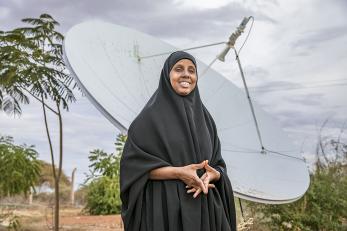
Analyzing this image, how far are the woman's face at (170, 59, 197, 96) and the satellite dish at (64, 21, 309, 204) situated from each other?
2.18 m

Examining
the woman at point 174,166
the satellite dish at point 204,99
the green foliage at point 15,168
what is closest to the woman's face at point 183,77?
the woman at point 174,166

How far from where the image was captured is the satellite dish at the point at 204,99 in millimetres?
5449

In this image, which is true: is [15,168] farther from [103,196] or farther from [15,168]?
[103,196]

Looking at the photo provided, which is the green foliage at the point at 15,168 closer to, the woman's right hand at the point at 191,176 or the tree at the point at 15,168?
the tree at the point at 15,168

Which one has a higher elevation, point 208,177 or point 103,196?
point 103,196

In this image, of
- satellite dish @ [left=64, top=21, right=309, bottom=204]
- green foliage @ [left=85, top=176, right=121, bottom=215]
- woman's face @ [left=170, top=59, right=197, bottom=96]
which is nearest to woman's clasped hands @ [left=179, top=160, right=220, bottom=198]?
woman's face @ [left=170, top=59, right=197, bottom=96]

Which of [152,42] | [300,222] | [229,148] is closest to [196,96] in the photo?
[229,148]

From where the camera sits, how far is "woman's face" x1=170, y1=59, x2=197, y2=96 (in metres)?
2.76

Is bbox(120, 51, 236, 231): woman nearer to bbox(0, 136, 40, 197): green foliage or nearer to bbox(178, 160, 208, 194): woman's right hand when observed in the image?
bbox(178, 160, 208, 194): woman's right hand

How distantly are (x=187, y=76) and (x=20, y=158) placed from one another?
9.68 m

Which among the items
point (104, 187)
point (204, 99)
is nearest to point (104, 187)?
point (104, 187)

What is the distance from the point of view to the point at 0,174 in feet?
37.8

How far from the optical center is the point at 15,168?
11.8 m

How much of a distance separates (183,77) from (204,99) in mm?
4707
